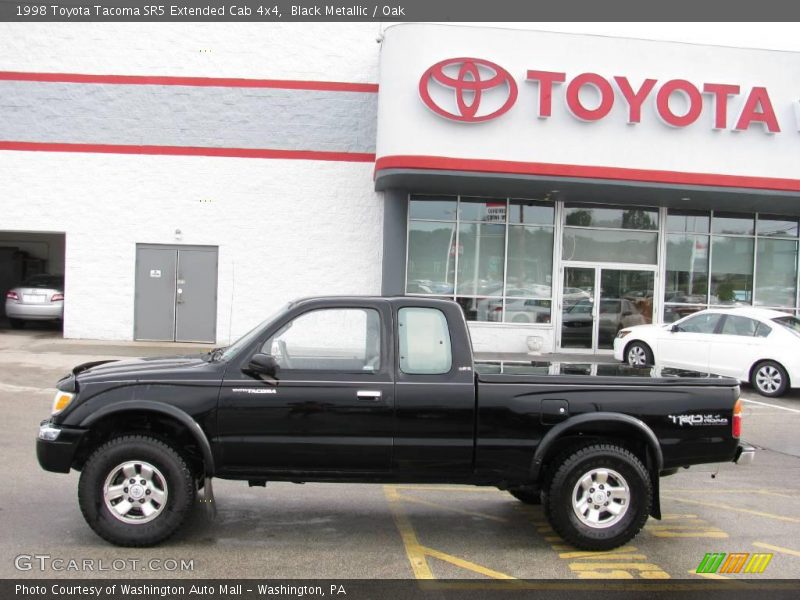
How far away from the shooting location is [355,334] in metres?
5.15

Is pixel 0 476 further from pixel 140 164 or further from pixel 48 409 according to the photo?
pixel 140 164

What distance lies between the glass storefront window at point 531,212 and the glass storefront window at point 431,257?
1.57 metres

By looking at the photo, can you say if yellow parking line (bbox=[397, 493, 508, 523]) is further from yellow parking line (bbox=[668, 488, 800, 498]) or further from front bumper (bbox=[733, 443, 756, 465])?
yellow parking line (bbox=[668, 488, 800, 498])

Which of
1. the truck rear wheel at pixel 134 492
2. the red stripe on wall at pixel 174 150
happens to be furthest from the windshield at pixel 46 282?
the truck rear wheel at pixel 134 492

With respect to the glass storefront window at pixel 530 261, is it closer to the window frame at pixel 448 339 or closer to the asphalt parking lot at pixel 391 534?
the asphalt parking lot at pixel 391 534

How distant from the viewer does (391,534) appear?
524cm

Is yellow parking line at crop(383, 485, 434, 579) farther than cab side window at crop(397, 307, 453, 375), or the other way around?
cab side window at crop(397, 307, 453, 375)

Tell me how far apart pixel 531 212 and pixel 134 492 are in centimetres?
1403

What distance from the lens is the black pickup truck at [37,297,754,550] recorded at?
15.5ft

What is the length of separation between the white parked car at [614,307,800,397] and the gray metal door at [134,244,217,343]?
1014 cm

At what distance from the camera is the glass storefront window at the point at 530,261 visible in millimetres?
17266

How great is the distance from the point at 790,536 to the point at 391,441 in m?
3.25

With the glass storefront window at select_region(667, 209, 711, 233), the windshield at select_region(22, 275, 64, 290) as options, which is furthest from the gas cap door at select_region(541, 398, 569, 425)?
the windshield at select_region(22, 275, 64, 290)

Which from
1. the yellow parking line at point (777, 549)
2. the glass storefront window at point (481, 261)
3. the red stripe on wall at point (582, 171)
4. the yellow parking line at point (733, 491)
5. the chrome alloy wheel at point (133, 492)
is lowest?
the yellow parking line at point (733, 491)
